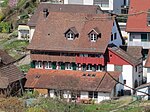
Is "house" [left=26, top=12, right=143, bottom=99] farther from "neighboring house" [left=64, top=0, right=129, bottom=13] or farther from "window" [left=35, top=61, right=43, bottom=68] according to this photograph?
"neighboring house" [left=64, top=0, right=129, bottom=13]

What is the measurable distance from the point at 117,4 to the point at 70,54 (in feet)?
28.4

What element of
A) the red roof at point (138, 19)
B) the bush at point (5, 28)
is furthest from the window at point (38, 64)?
the bush at point (5, 28)

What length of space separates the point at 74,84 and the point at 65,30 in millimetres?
2950

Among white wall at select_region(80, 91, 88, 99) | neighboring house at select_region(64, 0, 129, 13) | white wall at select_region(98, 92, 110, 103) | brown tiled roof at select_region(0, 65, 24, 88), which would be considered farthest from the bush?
white wall at select_region(98, 92, 110, 103)

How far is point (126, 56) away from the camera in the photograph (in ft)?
72.0

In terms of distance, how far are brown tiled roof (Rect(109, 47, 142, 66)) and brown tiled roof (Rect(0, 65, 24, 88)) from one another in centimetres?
398

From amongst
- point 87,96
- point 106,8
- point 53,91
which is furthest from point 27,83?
point 106,8

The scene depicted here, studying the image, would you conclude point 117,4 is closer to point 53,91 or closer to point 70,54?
point 70,54

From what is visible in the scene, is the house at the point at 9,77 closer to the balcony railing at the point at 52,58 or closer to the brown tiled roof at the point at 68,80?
the brown tiled roof at the point at 68,80

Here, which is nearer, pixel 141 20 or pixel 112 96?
pixel 112 96

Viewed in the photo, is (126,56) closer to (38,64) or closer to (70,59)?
(70,59)

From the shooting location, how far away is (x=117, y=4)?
30156 mm

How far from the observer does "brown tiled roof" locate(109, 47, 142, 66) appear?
2161 cm

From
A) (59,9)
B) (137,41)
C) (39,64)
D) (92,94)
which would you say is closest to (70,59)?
(39,64)
